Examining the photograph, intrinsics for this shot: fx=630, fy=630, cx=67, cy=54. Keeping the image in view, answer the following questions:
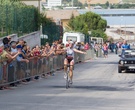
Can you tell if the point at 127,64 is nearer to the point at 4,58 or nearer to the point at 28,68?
the point at 28,68

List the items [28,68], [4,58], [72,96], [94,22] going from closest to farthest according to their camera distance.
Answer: [72,96]
[4,58]
[28,68]
[94,22]

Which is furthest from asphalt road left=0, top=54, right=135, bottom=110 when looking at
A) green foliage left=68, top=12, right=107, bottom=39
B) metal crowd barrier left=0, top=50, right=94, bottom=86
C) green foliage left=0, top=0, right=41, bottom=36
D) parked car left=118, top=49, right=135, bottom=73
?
green foliage left=68, top=12, right=107, bottom=39

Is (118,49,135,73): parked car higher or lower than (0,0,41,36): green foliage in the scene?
lower

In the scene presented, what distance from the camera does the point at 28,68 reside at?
1119 inches

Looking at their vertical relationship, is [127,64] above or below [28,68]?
below

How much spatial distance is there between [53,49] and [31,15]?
12.0 metres

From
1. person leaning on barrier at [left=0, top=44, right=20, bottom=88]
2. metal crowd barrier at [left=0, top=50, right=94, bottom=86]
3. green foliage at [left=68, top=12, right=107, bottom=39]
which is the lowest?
green foliage at [left=68, top=12, right=107, bottom=39]

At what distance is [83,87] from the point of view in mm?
24984

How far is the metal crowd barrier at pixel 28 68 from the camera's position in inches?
970

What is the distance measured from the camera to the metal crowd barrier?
24.6 meters

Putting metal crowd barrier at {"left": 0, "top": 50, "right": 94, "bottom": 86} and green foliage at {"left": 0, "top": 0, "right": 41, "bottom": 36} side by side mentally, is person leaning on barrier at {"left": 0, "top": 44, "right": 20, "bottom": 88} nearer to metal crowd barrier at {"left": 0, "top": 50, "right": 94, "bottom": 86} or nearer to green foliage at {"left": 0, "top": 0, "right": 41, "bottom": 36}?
metal crowd barrier at {"left": 0, "top": 50, "right": 94, "bottom": 86}

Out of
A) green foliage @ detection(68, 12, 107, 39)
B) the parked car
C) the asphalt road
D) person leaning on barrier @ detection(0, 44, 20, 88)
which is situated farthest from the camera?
green foliage @ detection(68, 12, 107, 39)

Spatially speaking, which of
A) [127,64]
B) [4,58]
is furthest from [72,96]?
[127,64]

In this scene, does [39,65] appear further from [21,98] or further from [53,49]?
[21,98]
